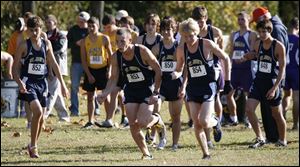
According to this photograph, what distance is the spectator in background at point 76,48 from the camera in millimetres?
20125

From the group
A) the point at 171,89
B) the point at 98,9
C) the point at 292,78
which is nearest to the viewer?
the point at 171,89

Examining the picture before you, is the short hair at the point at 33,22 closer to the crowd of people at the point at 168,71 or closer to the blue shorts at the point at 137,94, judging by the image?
the crowd of people at the point at 168,71

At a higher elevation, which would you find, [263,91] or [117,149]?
[263,91]

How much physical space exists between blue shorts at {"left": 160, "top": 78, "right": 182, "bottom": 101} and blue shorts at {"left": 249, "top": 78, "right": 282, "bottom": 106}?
3.77ft

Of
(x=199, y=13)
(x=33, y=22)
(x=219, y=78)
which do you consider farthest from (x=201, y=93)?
(x=33, y=22)

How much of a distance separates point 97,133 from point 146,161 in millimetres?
4379

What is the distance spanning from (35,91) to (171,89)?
2.27m

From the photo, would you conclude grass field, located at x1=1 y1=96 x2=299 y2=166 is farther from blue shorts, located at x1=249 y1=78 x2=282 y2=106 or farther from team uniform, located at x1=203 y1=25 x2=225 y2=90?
team uniform, located at x1=203 y1=25 x2=225 y2=90

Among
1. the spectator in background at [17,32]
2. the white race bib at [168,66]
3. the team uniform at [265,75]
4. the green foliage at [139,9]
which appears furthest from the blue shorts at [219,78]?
the green foliage at [139,9]

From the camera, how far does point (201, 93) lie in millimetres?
13625

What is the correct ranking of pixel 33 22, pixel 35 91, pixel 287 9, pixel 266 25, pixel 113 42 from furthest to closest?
pixel 287 9, pixel 113 42, pixel 266 25, pixel 35 91, pixel 33 22

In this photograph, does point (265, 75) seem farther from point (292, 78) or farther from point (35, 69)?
point (35, 69)

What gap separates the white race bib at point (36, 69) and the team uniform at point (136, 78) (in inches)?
50.5

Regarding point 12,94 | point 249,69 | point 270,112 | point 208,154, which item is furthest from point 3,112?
point 208,154
